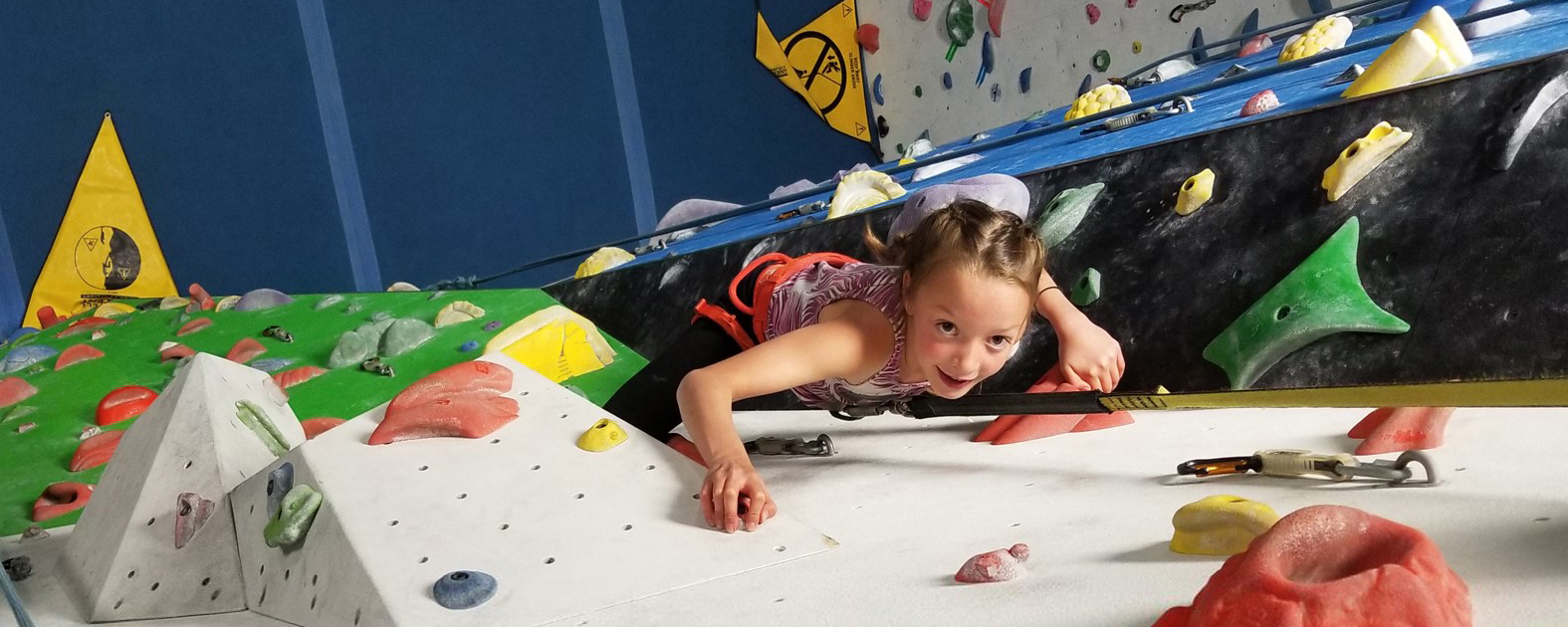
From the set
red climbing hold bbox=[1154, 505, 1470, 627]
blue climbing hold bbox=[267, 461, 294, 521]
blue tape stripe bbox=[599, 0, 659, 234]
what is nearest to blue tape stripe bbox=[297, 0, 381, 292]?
blue tape stripe bbox=[599, 0, 659, 234]

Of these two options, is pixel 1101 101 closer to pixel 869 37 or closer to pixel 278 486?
pixel 278 486

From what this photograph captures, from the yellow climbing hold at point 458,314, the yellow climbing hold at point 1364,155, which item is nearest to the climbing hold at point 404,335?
the yellow climbing hold at point 458,314

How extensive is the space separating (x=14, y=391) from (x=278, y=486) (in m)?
1.97

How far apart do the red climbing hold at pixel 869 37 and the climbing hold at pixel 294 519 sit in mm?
5287

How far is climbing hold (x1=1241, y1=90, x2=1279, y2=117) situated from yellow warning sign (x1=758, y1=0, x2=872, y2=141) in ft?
14.7

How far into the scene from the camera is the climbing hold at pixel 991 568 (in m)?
1.18

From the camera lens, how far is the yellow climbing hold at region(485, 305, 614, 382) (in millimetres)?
2742

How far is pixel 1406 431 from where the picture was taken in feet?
4.58

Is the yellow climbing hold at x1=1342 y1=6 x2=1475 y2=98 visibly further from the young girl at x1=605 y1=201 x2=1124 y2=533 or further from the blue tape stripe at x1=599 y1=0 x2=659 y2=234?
the blue tape stripe at x1=599 y1=0 x2=659 y2=234

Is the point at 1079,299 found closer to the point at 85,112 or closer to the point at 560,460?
the point at 560,460

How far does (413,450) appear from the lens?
5.43ft

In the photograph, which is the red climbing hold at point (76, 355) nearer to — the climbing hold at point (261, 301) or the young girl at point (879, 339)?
the climbing hold at point (261, 301)

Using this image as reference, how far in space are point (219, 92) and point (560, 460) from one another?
412 cm

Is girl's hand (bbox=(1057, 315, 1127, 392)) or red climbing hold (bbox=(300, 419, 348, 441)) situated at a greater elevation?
girl's hand (bbox=(1057, 315, 1127, 392))
